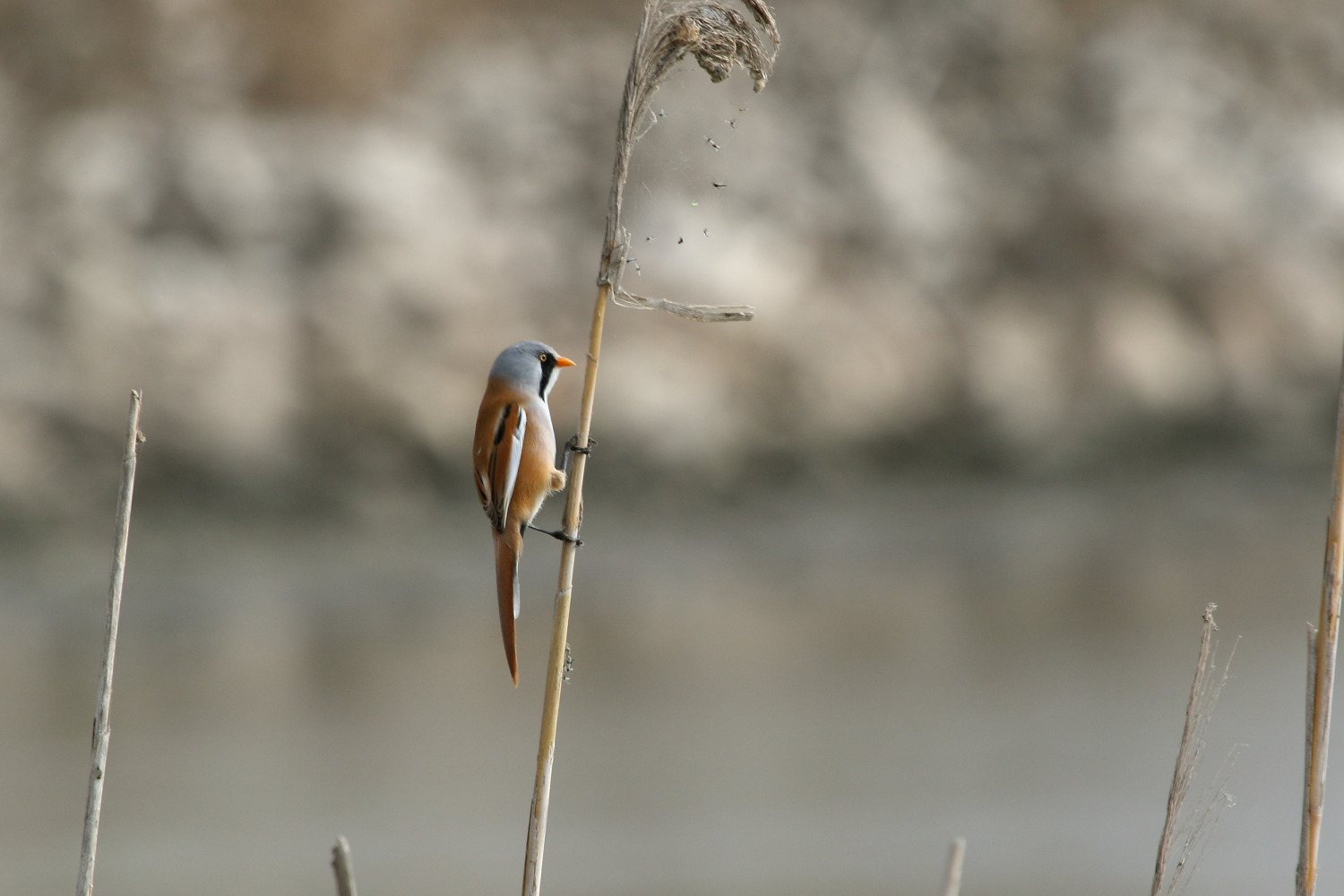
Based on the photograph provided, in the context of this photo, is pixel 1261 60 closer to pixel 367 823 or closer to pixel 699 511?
pixel 699 511

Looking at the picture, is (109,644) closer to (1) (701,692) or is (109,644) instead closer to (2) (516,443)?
(2) (516,443)

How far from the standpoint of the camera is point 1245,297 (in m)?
9.38

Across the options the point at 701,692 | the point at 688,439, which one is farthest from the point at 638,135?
the point at 688,439

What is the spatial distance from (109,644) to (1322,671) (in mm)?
1380

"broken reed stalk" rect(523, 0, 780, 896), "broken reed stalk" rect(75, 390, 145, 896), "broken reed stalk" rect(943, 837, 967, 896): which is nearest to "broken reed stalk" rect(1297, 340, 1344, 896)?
"broken reed stalk" rect(943, 837, 967, 896)

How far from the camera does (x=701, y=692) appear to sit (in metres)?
6.19

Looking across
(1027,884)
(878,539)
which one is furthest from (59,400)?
(1027,884)

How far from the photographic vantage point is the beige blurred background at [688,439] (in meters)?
5.31

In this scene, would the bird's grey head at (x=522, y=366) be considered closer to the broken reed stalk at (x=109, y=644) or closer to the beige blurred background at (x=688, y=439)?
the broken reed stalk at (x=109, y=644)

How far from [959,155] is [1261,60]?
305 centimetres

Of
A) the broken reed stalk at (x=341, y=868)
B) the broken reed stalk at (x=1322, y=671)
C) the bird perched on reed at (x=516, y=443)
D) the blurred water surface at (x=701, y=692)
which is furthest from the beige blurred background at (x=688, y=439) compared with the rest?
the broken reed stalk at (x=341, y=868)

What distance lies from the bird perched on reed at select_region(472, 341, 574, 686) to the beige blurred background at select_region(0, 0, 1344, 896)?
3266mm

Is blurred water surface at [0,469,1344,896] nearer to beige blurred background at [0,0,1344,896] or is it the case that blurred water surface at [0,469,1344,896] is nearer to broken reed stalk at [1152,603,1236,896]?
beige blurred background at [0,0,1344,896]

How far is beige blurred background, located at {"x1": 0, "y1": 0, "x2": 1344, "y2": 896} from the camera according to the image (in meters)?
5.31
